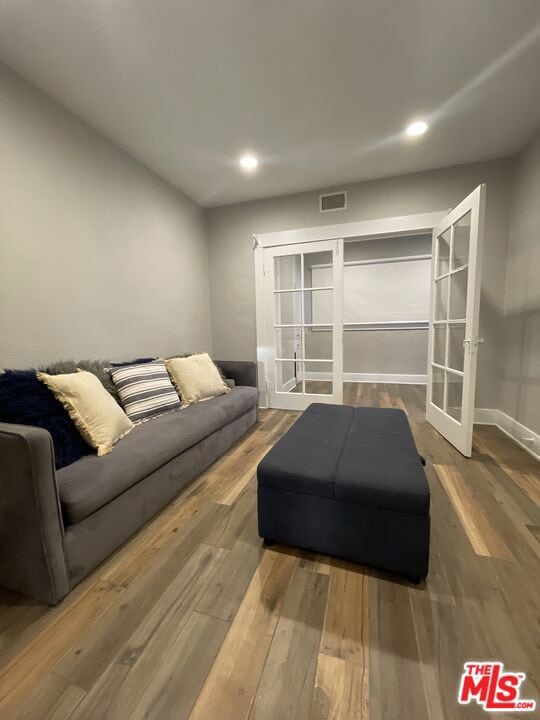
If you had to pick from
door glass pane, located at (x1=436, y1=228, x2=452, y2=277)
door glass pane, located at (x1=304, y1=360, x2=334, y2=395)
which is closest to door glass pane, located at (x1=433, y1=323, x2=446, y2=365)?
door glass pane, located at (x1=436, y1=228, x2=452, y2=277)

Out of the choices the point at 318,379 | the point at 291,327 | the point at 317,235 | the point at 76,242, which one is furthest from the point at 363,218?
the point at 76,242

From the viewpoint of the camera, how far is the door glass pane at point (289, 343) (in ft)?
12.1

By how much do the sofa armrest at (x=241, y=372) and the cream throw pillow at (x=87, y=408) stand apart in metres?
1.61

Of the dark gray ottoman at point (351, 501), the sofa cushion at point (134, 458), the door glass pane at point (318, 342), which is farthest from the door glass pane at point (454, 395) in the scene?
the sofa cushion at point (134, 458)

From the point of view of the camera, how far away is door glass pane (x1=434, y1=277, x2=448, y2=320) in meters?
2.81

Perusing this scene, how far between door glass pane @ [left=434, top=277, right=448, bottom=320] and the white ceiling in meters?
1.14

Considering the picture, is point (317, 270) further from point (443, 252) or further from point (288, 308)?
point (443, 252)

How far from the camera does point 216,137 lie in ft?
7.73

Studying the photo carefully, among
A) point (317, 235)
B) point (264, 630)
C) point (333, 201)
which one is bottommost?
point (264, 630)

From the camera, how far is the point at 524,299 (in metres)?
2.59

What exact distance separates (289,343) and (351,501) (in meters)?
2.62

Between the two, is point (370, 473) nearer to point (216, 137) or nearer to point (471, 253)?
point (471, 253)

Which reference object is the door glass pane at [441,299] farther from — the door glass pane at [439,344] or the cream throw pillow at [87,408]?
the cream throw pillow at [87,408]

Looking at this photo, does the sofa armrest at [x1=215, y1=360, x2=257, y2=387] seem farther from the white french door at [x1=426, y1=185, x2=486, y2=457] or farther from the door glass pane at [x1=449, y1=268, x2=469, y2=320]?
the door glass pane at [x1=449, y1=268, x2=469, y2=320]
